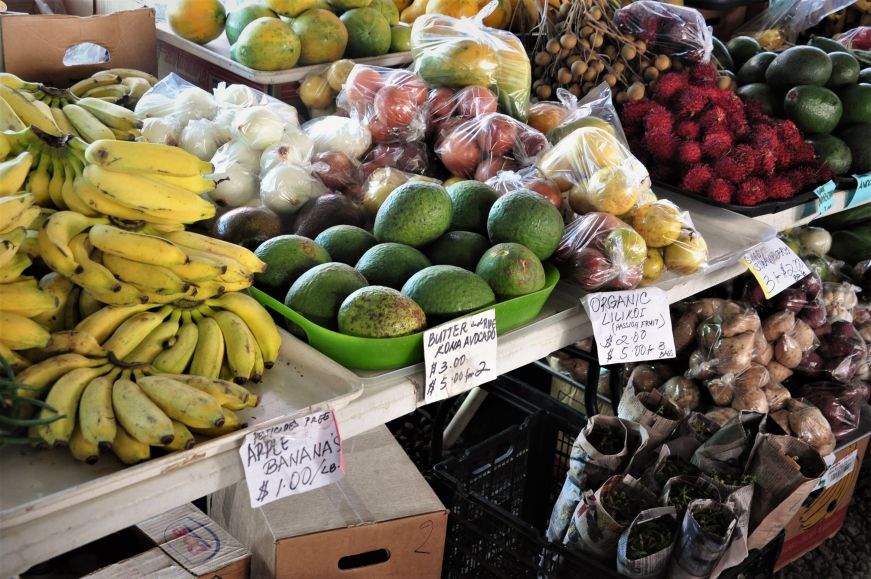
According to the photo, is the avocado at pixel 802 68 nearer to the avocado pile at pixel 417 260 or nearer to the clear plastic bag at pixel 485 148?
the clear plastic bag at pixel 485 148

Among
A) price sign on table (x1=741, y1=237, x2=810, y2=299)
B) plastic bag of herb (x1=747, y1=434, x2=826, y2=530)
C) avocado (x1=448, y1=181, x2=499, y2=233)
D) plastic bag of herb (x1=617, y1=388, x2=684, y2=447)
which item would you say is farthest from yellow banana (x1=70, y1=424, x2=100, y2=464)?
price sign on table (x1=741, y1=237, x2=810, y2=299)

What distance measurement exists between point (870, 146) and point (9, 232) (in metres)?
2.09

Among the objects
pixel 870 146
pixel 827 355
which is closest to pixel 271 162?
pixel 827 355

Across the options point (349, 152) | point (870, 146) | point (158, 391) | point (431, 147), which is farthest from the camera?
point (870, 146)

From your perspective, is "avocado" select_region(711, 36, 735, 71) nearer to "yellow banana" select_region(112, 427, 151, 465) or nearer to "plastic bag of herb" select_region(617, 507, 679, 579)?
"plastic bag of herb" select_region(617, 507, 679, 579)

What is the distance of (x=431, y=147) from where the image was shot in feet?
5.73

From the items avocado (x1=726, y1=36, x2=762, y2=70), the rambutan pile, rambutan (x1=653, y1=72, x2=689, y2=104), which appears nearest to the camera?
the rambutan pile

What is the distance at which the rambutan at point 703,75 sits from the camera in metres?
2.09

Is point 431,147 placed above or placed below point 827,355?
above

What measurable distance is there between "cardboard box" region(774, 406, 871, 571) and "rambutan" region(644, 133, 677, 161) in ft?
2.82

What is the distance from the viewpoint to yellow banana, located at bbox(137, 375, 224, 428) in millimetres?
938

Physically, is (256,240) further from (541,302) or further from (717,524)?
(717,524)

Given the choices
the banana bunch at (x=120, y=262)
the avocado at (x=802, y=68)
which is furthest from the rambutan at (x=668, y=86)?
the banana bunch at (x=120, y=262)

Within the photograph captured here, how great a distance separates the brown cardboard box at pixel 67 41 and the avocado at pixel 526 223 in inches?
46.4
